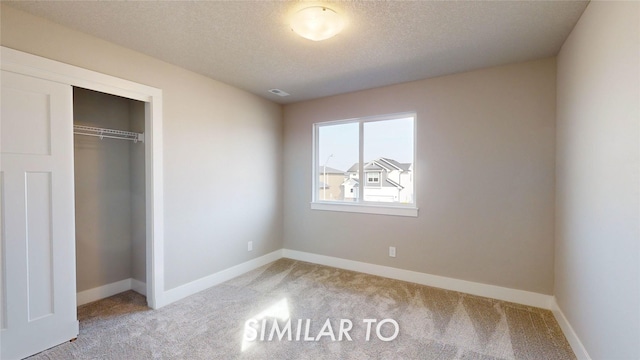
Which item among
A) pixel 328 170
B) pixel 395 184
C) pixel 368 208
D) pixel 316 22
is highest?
pixel 316 22

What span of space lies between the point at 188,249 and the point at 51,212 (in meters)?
1.20

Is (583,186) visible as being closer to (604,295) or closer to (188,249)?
(604,295)

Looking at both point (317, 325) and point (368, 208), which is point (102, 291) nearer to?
point (317, 325)

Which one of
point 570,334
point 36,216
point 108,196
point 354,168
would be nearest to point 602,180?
point 570,334

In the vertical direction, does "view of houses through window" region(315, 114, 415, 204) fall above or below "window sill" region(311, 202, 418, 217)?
above

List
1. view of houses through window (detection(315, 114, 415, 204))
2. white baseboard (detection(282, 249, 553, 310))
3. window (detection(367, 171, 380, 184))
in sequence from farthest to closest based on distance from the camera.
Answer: window (detection(367, 171, 380, 184)) < view of houses through window (detection(315, 114, 415, 204)) < white baseboard (detection(282, 249, 553, 310))

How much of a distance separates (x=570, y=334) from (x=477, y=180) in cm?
146

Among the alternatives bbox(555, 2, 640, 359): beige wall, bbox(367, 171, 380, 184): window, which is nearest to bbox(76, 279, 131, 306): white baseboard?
bbox(367, 171, 380, 184): window

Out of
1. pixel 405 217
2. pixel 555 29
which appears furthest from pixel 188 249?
pixel 555 29

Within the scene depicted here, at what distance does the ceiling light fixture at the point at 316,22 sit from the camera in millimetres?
1813

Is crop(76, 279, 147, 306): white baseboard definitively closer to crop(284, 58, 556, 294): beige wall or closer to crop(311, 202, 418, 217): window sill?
crop(311, 202, 418, 217): window sill

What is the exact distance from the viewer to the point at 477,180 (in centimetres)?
296

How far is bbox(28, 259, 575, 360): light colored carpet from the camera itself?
2.02 meters

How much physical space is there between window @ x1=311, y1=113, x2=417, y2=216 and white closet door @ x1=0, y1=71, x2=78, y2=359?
2726 mm
